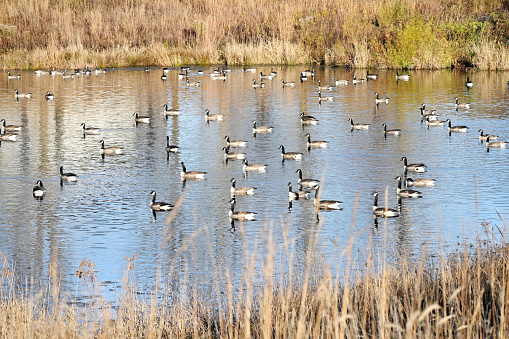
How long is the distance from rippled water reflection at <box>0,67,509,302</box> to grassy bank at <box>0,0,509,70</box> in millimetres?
4797

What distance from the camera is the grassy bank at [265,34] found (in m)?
44.7

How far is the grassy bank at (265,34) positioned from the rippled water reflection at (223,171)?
480 cm

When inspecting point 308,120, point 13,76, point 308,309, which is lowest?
point 308,309

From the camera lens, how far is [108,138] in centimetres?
2667

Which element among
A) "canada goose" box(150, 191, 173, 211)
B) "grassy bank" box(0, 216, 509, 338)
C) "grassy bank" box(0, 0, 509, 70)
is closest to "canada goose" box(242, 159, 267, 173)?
"canada goose" box(150, 191, 173, 211)

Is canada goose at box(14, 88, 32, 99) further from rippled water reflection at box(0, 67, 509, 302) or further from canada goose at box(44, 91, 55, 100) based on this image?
→ canada goose at box(44, 91, 55, 100)

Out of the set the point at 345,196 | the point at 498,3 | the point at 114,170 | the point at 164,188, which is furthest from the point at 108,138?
the point at 498,3

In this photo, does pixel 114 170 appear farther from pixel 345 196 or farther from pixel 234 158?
pixel 345 196

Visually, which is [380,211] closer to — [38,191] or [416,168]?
[416,168]

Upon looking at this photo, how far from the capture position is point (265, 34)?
163 ft

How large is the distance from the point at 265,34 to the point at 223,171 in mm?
29756

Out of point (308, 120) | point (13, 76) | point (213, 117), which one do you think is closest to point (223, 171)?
point (308, 120)

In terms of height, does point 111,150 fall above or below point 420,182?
above

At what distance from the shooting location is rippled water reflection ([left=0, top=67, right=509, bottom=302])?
46.2ft
